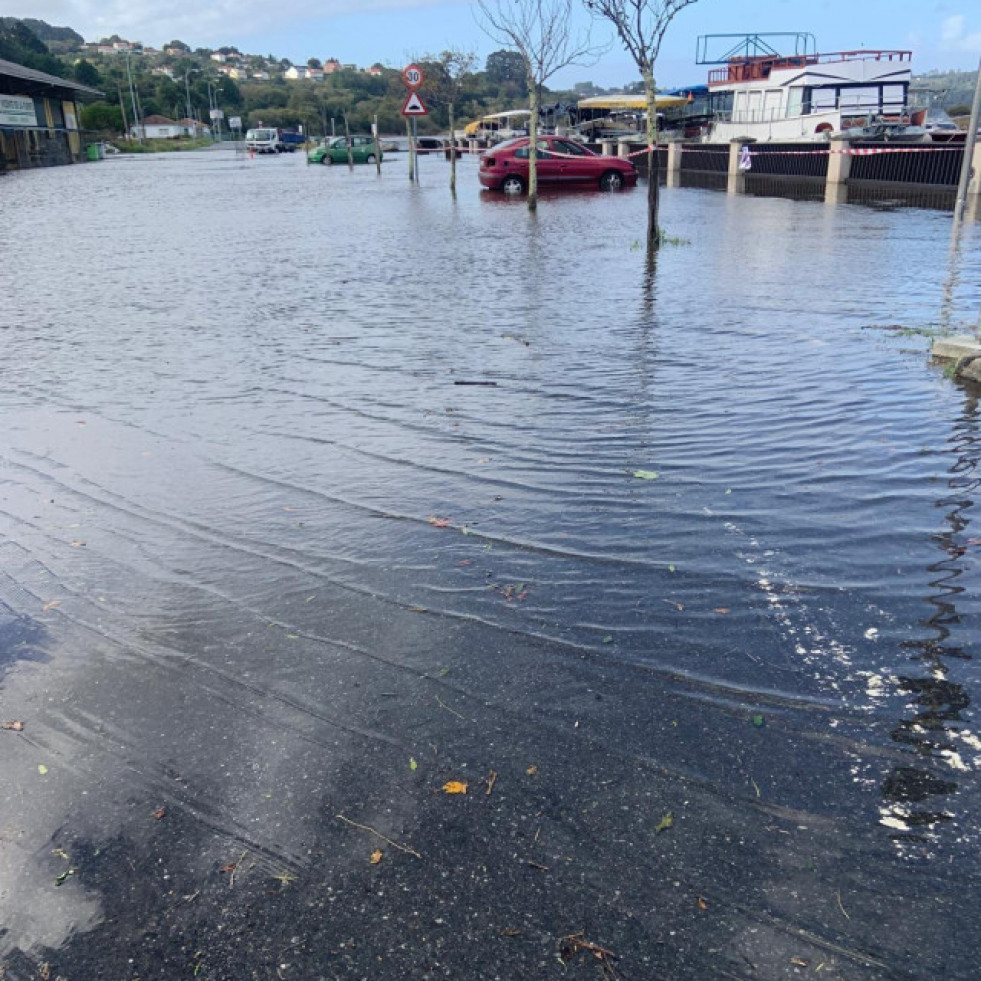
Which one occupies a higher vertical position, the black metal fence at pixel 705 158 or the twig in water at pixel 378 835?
the black metal fence at pixel 705 158

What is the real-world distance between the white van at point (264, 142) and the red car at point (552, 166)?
6652 cm

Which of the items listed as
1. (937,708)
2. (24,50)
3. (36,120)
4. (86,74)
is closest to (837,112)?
(937,708)

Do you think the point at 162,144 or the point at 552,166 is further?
the point at 162,144

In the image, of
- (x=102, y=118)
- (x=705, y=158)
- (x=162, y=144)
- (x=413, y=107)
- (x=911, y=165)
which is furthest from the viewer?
(x=162, y=144)

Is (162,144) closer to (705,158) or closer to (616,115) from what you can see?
(616,115)

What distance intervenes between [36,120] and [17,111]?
4818 millimetres

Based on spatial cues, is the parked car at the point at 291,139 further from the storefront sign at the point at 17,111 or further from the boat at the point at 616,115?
the boat at the point at 616,115

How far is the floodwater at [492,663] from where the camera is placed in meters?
2.50

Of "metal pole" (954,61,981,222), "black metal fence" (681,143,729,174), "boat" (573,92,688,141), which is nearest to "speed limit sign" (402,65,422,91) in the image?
"black metal fence" (681,143,729,174)

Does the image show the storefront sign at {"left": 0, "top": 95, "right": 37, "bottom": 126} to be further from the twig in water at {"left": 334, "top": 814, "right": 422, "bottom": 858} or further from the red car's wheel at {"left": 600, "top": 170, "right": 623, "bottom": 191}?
the twig in water at {"left": 334, "top": 814, "right": 422, "bottom": 858}

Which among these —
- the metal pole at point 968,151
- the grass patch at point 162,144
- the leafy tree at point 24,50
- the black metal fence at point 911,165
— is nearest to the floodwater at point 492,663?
the metal pole at point 968,151

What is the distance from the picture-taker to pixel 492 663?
3.76 m

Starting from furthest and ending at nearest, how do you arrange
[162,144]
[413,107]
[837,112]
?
[162,144], [837,112], [413,107]

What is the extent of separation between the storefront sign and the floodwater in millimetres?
62502
